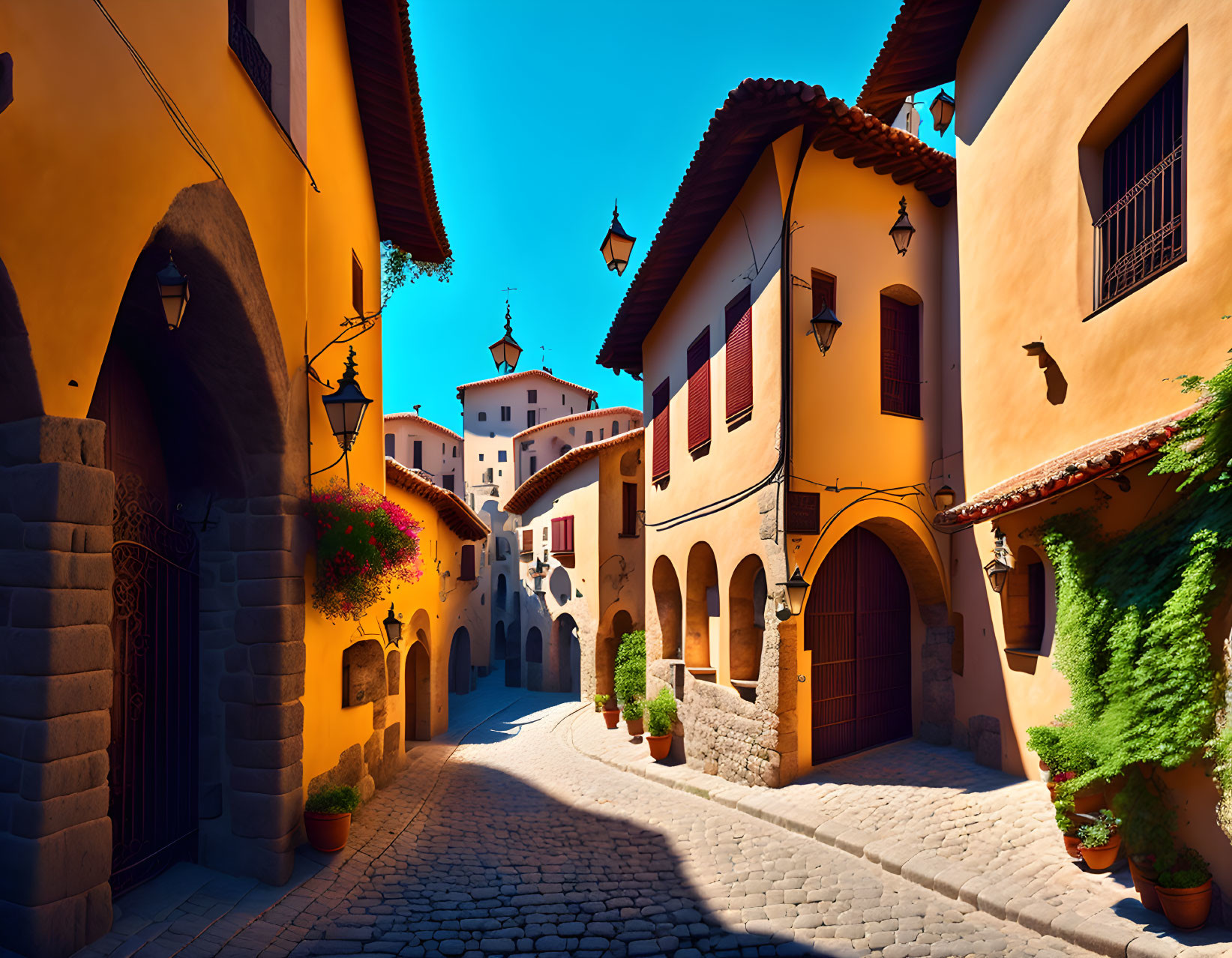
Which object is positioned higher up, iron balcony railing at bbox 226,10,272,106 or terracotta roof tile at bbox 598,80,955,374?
terracotta roof tile at bbox 598,80,955,374

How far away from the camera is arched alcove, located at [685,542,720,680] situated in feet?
43.2

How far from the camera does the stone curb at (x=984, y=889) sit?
4.84 meters

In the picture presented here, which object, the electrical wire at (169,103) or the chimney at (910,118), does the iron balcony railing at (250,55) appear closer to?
the electrical wire at (169,103)

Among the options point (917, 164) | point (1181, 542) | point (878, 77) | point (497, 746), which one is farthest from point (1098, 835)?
point (497, 746)

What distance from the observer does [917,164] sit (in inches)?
424

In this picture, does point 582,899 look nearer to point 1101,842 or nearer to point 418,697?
point 1101,842

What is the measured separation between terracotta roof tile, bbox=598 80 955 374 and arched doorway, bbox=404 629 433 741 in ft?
34.6

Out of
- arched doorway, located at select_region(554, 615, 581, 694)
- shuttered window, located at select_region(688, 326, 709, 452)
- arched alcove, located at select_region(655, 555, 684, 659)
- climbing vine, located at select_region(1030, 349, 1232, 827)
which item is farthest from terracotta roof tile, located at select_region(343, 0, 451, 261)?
arched doorway, located at select_region(554, 615, 581, 694)

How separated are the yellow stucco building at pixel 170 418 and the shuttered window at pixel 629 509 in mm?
14423

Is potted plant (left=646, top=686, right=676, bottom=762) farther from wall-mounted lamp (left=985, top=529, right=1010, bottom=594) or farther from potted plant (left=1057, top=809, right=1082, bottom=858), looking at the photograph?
potted plant (left=1057, top=809, right=1082, bottom=858)

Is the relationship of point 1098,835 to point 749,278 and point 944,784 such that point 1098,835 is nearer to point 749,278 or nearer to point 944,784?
point 944,784

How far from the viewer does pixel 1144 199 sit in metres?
7.00

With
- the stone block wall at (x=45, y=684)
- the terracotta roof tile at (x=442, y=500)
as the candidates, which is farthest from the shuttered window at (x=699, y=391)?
the stone block wall at (x=45, y=684)

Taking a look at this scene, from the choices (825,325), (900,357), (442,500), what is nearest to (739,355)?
(825,325)
